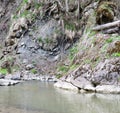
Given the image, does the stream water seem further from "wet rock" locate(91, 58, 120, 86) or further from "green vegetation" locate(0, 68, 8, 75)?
"green vegetation" locate(0, 68, 8, 75)

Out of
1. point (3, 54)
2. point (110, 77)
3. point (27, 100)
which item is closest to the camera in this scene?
point (27, 100)

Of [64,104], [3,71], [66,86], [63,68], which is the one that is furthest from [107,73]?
[3,71]

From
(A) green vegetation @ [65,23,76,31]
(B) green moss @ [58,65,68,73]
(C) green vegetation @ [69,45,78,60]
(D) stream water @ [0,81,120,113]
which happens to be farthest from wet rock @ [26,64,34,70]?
(D) stream water @ [0,81,120,113]

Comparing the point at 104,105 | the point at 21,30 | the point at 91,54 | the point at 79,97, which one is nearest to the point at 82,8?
the point at 21,30

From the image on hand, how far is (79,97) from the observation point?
14.4 metres

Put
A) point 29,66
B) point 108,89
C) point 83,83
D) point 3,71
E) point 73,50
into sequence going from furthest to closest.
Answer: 1. point 3,71
2. point 29,66
3. point 73,50
4. point 83,83
5. point 108,89

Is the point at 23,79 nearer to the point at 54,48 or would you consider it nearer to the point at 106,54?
the point at 54,48

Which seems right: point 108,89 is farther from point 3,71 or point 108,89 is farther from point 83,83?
point 3,71

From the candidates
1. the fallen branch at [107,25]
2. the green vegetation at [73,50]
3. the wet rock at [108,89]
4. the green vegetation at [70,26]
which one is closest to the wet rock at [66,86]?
the wet rock at [108,89]

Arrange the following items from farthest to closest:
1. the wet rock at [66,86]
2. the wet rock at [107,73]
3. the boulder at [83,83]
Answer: the wet rock at [66,86]
the boulder at [83,83]
the wet rock at [107,73]

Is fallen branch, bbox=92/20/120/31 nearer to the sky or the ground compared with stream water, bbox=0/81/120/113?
nearer to the sky

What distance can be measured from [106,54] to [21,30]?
14.7 metres

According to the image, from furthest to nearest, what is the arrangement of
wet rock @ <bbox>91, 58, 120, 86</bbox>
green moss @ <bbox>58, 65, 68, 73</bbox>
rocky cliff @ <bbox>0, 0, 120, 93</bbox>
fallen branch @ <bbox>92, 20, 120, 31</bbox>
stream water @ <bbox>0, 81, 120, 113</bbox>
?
green moss @ <bbox>58, 65, 68, 73</bbox>
fallen branch @ <bbox>92, 20, 120, 31</bbox>
rocky cliff @ <bbox>0, 0, 120, 93</bbox>
wet rock @ <bbox>91, 58, 120, 86</bbox>
stream water @ <bbox>0, 81, 120, 113</bbox>

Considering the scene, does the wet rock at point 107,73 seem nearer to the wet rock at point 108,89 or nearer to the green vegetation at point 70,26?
the wet rock at point 108,89
